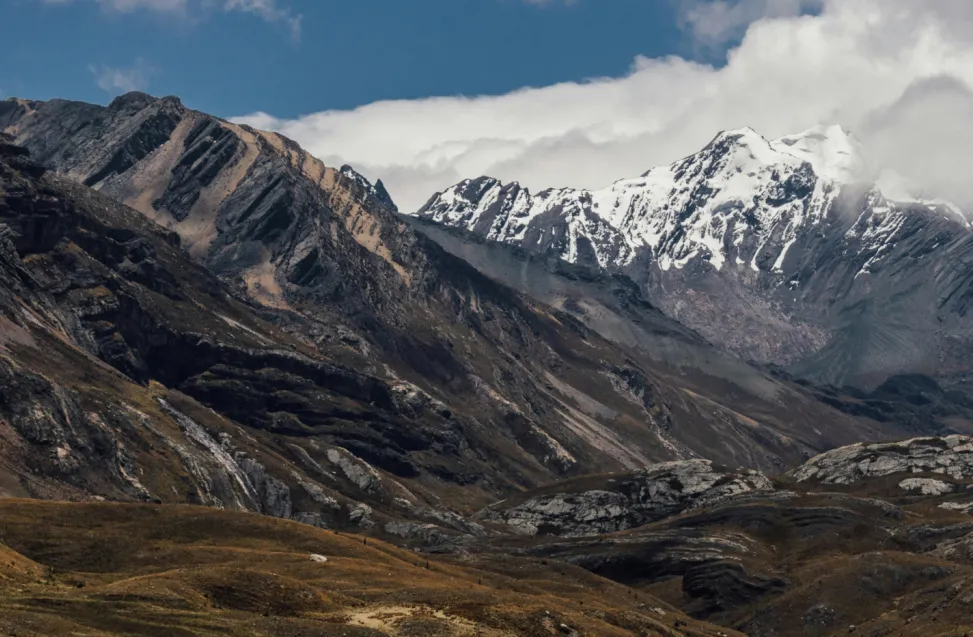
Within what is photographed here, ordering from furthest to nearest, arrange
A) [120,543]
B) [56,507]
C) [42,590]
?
[56,507] < [120,543] < [42,590]

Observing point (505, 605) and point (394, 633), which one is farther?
point (505, 605)

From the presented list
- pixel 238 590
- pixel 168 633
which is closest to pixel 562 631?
pixel 238 590

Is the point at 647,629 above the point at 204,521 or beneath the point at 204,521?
beneath

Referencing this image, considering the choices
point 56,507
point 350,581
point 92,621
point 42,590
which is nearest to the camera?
point 92,621

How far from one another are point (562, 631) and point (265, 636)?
128 feet

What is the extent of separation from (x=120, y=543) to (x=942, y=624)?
11050cm

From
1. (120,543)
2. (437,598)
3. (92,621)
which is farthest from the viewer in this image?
(120,543)

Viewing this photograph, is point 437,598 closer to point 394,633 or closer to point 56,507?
point 394,633

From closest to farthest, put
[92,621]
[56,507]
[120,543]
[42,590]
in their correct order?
[92,621] → [42,590] → [120,543] → [56,507]

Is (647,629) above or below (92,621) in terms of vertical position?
below

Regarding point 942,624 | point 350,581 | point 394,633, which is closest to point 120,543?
point 350,581

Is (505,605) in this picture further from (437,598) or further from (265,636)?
(265,636)

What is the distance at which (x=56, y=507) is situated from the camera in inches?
7141

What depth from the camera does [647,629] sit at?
153250 mm
